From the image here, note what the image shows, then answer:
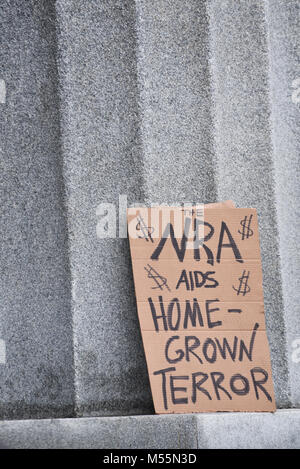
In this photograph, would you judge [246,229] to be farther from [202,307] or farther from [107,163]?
[107,163]

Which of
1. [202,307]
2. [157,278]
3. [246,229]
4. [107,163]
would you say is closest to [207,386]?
[202,307]

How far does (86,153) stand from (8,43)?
46 cm

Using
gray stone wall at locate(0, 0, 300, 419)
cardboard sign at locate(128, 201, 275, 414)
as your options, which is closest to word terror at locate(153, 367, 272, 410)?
cardboard sign at locate(128, 201, 275, 414)

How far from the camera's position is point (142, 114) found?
211 centimetres

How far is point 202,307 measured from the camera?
1.96 metres

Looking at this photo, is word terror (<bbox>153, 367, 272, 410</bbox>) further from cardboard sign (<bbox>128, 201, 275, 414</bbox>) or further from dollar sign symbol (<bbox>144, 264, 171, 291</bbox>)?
dollar sign symbol (<bbox>144, 264, 171, 291</bbox>)

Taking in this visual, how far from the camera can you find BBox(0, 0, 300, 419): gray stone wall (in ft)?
6.61

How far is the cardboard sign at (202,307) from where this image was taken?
189 cm

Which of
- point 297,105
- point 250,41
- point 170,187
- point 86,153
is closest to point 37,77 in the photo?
point 86,153

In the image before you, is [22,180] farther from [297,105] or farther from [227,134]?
[297,105]

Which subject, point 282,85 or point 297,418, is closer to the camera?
point 297,418

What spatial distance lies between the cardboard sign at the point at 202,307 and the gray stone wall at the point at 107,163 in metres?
0.12

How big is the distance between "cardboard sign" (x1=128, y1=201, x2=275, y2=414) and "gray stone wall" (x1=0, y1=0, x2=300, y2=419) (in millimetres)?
121

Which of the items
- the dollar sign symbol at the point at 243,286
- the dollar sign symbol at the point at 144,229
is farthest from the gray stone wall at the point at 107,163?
the dollar sign symbol at the point at 243,286
